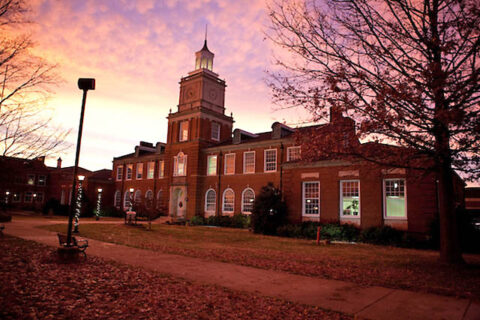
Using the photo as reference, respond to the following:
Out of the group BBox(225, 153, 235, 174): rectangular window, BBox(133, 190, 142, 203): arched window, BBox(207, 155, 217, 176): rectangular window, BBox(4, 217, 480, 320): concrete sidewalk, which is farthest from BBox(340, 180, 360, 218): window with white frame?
BBox(133, 190, 142, 203): arched window

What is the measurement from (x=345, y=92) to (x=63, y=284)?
9915 millimetres

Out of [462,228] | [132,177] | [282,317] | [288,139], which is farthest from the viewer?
[132,177]

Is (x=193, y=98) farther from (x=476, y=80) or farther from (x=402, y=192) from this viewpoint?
(x=476, y=80)

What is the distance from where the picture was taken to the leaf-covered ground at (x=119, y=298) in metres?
5.73

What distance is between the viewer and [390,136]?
36.9 feet

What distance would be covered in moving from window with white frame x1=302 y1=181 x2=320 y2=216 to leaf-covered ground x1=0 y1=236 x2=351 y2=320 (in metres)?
17.5

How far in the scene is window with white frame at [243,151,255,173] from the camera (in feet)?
106

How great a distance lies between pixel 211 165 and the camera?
36156 mm

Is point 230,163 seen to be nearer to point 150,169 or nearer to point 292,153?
point 292,153

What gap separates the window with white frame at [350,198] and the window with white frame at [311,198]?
6.33 feet

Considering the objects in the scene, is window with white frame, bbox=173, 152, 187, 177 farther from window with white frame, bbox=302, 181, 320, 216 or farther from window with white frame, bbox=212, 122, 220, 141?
window with white frame, bbox=302, 181, 320, 216

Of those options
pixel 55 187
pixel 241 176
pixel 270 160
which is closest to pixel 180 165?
pixel 241 176

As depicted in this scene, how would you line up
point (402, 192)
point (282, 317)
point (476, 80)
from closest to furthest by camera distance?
1. point (282, 317)
2. point (476, 80)
3. point (402, 192)

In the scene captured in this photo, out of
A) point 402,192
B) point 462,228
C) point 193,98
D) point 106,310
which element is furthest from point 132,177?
point 106,310
